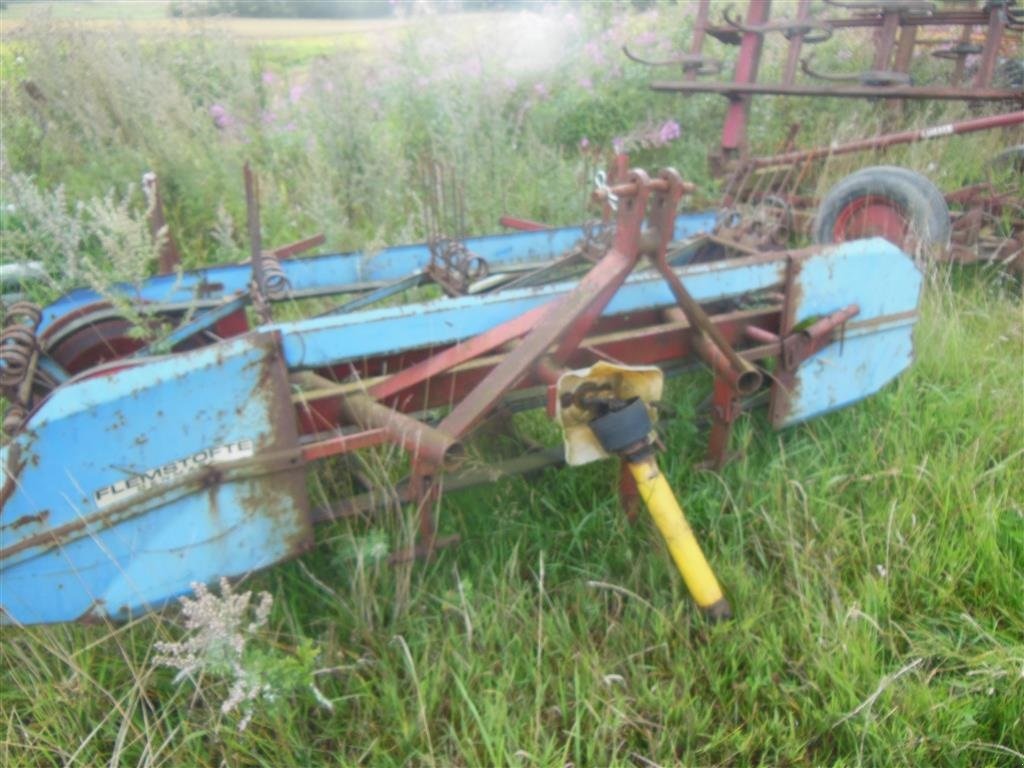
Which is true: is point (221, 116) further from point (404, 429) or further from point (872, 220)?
point (404, 429)

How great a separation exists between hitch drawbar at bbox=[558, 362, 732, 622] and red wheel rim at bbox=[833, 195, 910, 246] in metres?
1.92

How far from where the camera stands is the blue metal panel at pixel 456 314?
1.87 meters

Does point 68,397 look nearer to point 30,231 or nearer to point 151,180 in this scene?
point 151,180

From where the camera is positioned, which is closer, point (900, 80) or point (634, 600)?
point (634, 600)

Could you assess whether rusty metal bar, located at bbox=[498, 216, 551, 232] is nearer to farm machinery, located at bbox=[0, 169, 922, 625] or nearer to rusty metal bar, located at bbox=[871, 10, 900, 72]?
farm machinery, located at bbox=[0, 169, 922, 625]

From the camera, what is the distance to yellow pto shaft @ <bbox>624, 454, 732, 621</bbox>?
1865 mm

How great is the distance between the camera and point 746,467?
240 centimetres

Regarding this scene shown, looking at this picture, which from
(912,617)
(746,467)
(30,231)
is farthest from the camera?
(30,231)

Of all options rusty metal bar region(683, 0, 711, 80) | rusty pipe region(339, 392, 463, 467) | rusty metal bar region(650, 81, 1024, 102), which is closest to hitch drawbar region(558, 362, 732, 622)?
rusty pipe region(339, 392, 463, 467)

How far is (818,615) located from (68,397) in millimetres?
1727

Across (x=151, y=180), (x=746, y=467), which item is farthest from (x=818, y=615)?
(x=151, y=180)

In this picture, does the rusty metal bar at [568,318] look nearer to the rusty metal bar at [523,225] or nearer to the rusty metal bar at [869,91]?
the rusty metal bar at [523,225]

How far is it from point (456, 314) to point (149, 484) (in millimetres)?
800

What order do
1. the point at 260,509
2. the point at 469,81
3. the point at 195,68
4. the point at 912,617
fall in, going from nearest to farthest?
the point at 260,509
the point at 912,617
the point at 469,81
the point at 195,68
